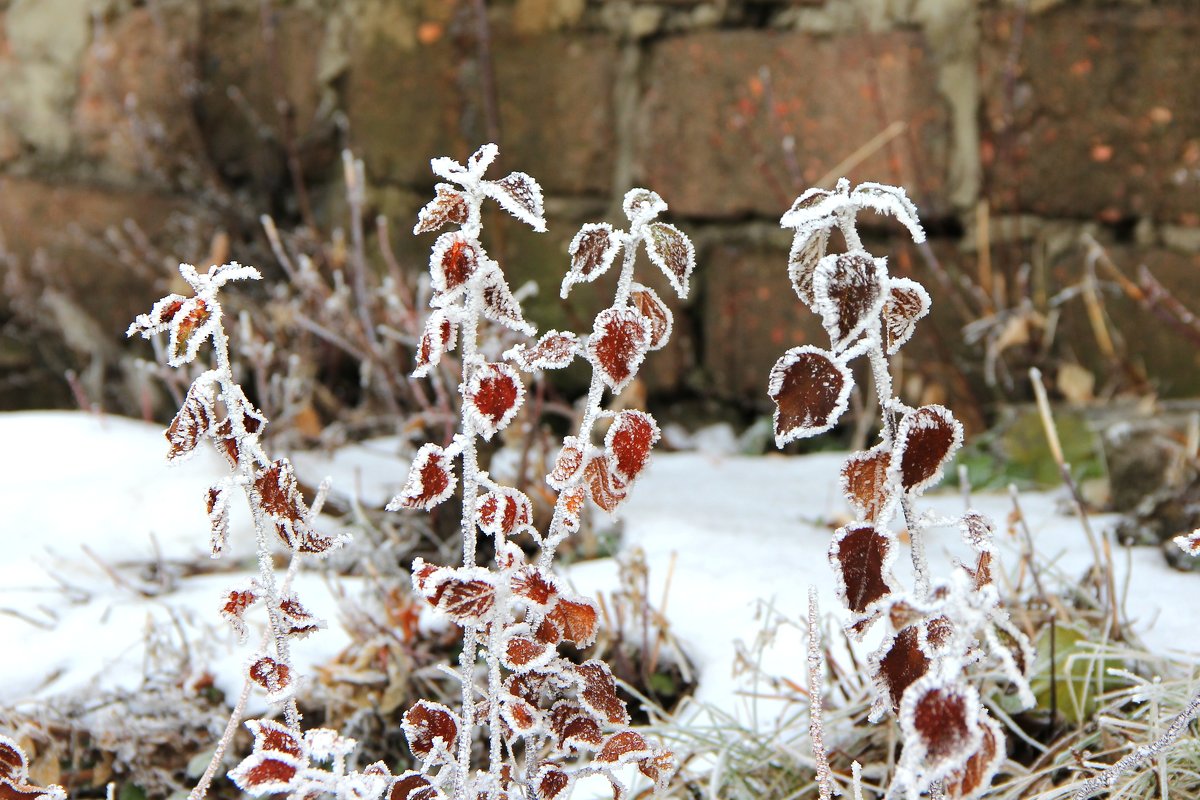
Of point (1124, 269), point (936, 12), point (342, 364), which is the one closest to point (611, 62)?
point (936, 12)

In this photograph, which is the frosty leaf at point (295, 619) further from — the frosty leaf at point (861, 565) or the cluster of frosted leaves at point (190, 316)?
the frosty leaf at point (861, 565)

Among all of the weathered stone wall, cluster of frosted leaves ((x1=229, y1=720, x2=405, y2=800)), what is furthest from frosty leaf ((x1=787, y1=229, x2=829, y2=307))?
the weathered stone wall

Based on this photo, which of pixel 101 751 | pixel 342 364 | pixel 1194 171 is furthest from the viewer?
pixel 342 364

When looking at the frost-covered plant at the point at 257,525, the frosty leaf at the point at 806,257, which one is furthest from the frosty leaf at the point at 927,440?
the frost-covered plant at the point at 257,525

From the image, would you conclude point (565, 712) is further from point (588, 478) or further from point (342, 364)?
point (342, 364)

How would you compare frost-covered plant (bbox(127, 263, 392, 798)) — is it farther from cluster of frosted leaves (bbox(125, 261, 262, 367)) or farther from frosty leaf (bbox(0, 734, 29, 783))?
frosty leaf (bbox(0, 734, 29, 783))

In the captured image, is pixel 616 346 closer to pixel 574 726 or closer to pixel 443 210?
pixel 443 210
